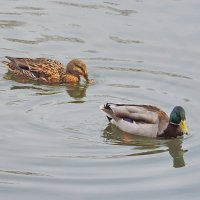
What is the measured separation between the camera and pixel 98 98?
15.0 meters

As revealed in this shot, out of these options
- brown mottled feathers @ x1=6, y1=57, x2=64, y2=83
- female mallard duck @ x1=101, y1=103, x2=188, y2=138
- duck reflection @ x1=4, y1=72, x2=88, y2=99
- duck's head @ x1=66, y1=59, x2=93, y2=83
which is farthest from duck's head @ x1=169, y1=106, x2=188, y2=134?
brown mottled feathers @ x1=6, y1=57, x2=64, y2=83

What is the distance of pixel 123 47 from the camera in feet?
56.9

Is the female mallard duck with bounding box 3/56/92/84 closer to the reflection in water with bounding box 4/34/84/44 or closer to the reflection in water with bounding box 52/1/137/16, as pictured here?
the reflection in water with bounding box 4/34/84/44

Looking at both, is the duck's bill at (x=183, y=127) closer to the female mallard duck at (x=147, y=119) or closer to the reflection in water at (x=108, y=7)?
the female mallard duck at (x=147, y=119)

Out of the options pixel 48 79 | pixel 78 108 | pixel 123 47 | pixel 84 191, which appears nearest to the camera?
pixel 84 191

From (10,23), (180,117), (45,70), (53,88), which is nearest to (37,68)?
(45,70)

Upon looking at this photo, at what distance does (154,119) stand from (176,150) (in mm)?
798

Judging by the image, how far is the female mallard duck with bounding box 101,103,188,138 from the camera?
44.8 feet

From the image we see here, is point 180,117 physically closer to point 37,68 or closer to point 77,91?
point 77,91

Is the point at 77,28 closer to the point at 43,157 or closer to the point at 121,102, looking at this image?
the point at 121,102

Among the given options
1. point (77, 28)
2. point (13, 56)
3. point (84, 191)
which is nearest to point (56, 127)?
point (84, 191)

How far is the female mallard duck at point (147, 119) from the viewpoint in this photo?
1365cm

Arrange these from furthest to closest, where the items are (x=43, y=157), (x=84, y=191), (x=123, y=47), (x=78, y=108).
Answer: (x=123, y=47), (x=78, y=108), (x=43, y=157), (x=84, y=191)

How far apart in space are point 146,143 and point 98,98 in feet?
6.00
